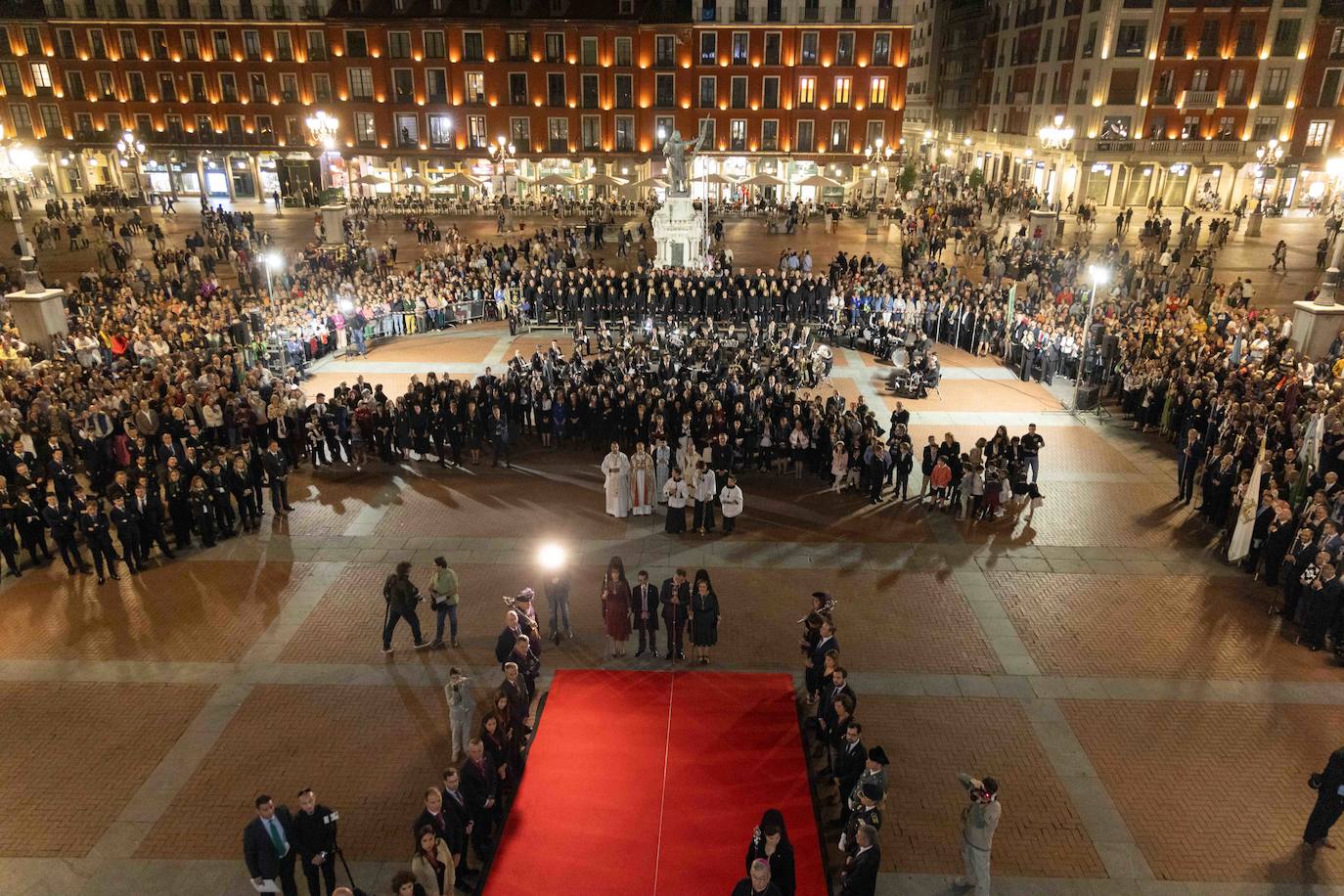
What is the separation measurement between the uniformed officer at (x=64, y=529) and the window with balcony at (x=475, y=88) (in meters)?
49.3

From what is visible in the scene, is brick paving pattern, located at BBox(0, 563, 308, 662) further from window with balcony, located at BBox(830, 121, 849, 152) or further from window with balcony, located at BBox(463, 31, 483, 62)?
window with balcony, located at BBox(830, 121, 849, 152)

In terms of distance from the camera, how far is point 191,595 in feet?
42.3

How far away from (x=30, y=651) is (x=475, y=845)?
7.66 metres

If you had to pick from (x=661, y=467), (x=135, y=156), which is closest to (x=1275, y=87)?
(x=661, y=467)

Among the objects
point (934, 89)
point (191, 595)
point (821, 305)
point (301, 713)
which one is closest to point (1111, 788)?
point (301, 713)

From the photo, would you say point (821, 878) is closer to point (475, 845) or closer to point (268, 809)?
point (475, 845)

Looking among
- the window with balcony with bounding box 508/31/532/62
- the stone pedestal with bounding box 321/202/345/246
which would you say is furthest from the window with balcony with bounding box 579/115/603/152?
the stone pedestal with bounding box 321/202/345/246

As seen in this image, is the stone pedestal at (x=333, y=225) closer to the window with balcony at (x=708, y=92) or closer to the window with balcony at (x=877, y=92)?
the window with balcony at (x=708, y=92)

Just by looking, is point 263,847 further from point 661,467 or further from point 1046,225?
point 1046,225

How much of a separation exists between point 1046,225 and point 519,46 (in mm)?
35538

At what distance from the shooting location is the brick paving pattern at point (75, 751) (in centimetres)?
866

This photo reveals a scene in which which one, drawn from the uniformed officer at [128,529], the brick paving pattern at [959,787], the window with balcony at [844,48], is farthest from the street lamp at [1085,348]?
the window with balcony at [844,48]

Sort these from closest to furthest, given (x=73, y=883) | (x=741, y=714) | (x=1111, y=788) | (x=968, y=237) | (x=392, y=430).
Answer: (x=73, y=883)
(x=1111, y=788)
(x=741, y=714)
(x=392, y=430)
(x=968, y=237)

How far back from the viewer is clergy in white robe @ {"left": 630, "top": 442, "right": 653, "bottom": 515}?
14891 mm
